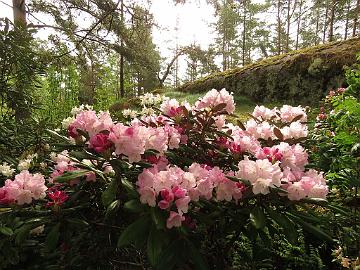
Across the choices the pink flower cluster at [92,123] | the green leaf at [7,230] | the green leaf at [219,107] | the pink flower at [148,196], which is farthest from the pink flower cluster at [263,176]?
the green leaf at [7,230]

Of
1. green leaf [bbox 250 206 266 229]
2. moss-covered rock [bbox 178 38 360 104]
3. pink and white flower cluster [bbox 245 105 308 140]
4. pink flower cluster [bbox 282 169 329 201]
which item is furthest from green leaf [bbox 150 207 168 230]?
moss-covered rock [bbox 178 38 360 104]

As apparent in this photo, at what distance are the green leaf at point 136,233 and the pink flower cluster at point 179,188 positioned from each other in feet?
0.25

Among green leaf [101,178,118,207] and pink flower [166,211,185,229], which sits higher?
green leaf [101,178,118,207]

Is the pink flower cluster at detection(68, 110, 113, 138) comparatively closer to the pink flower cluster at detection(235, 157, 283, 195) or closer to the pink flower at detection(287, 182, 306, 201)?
the pink flower cluster at detection(235, 157, 283, 195)

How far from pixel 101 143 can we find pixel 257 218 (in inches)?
27.8

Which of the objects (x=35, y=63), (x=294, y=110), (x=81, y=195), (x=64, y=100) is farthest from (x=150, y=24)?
(x=81, y=195)

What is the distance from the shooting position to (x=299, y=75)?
315 inches

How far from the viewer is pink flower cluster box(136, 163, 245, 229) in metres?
1.26

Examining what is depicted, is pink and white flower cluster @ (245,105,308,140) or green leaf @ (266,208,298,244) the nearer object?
green leaf @ (266,208,298,244)

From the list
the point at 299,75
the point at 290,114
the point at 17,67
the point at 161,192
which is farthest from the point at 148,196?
the point at 299,75

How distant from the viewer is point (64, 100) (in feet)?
28.1

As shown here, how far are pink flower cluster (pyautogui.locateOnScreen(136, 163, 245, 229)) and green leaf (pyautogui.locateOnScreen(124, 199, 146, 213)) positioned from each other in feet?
0.07

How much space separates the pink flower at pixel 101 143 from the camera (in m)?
1.37

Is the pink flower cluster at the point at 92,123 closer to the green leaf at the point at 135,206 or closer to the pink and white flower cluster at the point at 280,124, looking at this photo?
the green leaf at the point at 135,206
